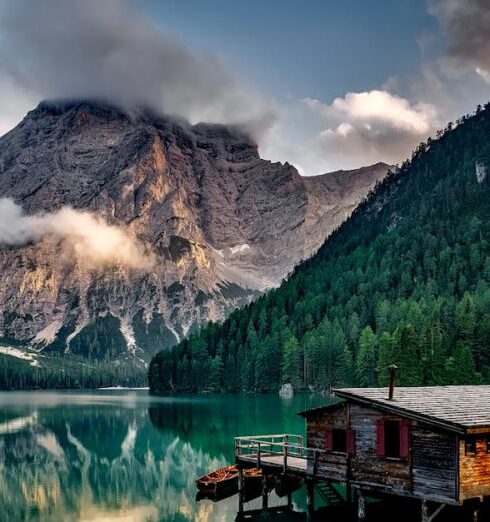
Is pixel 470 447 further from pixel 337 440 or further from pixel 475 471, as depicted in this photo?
pixel 337 440

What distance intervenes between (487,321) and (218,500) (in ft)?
309

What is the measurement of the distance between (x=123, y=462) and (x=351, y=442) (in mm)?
44208

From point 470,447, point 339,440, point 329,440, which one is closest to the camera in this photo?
point 470,447

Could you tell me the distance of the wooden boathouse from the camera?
132ft

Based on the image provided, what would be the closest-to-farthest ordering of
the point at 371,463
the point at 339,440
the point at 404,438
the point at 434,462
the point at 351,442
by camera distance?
the point at 434,462 < the point at 404,438 < the point at 371,463 < the point at 351,442 < the point at 339,440

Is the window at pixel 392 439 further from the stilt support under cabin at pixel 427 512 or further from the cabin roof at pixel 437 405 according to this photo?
the stilt support under cabin at pixel 427 512

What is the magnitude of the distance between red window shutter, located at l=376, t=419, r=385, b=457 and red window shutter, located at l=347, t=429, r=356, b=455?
2.35 meters

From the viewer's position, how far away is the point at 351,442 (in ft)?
154

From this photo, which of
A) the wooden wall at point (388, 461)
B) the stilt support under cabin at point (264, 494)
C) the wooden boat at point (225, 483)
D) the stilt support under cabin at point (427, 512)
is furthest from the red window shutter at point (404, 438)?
the wooden boat at point (225, 483)

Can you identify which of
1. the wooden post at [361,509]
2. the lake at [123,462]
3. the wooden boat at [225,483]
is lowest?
the lake at [123,462]

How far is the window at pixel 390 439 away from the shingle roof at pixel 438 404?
1.02 metres

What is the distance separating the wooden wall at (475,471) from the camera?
39.9 m

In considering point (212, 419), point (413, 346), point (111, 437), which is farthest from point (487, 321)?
point (111, 437)

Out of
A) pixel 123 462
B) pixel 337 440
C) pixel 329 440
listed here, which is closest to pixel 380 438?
pixel 337 440
